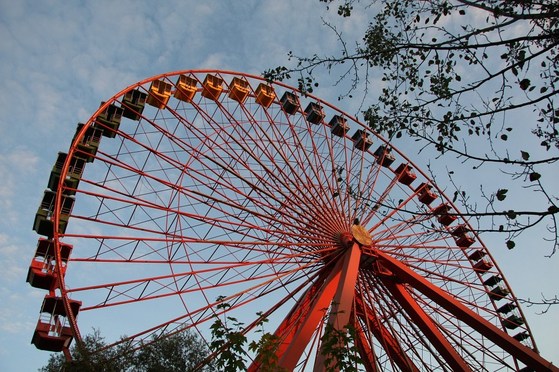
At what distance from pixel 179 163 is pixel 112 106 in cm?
297

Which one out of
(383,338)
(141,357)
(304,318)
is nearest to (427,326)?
(383,338)

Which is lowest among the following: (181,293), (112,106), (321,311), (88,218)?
(321,311)

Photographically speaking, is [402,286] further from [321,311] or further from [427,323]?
[321,311]

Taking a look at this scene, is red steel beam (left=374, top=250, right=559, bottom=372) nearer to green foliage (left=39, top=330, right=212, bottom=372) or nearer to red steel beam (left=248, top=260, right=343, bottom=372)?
red steel beam (left=248, top=260, right=343, bottom=372)

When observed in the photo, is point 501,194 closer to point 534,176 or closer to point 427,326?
point 534,176

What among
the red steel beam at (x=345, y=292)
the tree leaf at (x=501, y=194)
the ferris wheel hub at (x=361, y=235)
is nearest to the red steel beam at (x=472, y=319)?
the ferris wheel hub at (x=361, y=235)

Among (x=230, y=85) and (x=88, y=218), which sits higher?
(x=230, y=85)

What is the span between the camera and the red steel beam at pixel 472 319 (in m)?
14.5

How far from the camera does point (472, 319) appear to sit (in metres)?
15.4

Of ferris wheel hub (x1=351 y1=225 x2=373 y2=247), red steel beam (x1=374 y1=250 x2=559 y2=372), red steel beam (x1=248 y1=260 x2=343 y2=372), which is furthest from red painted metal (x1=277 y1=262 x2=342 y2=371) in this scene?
red steel beam (x1=374 y1=250 x2=559 y2=372)

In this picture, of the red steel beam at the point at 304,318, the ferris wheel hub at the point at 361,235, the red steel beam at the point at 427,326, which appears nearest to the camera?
the red steel beam at the point at 304,318

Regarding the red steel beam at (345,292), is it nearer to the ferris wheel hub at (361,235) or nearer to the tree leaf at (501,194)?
the ferris wheel hub at (361,235)

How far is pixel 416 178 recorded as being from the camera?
2352 centimetres

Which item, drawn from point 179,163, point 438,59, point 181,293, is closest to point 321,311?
point 181,293
